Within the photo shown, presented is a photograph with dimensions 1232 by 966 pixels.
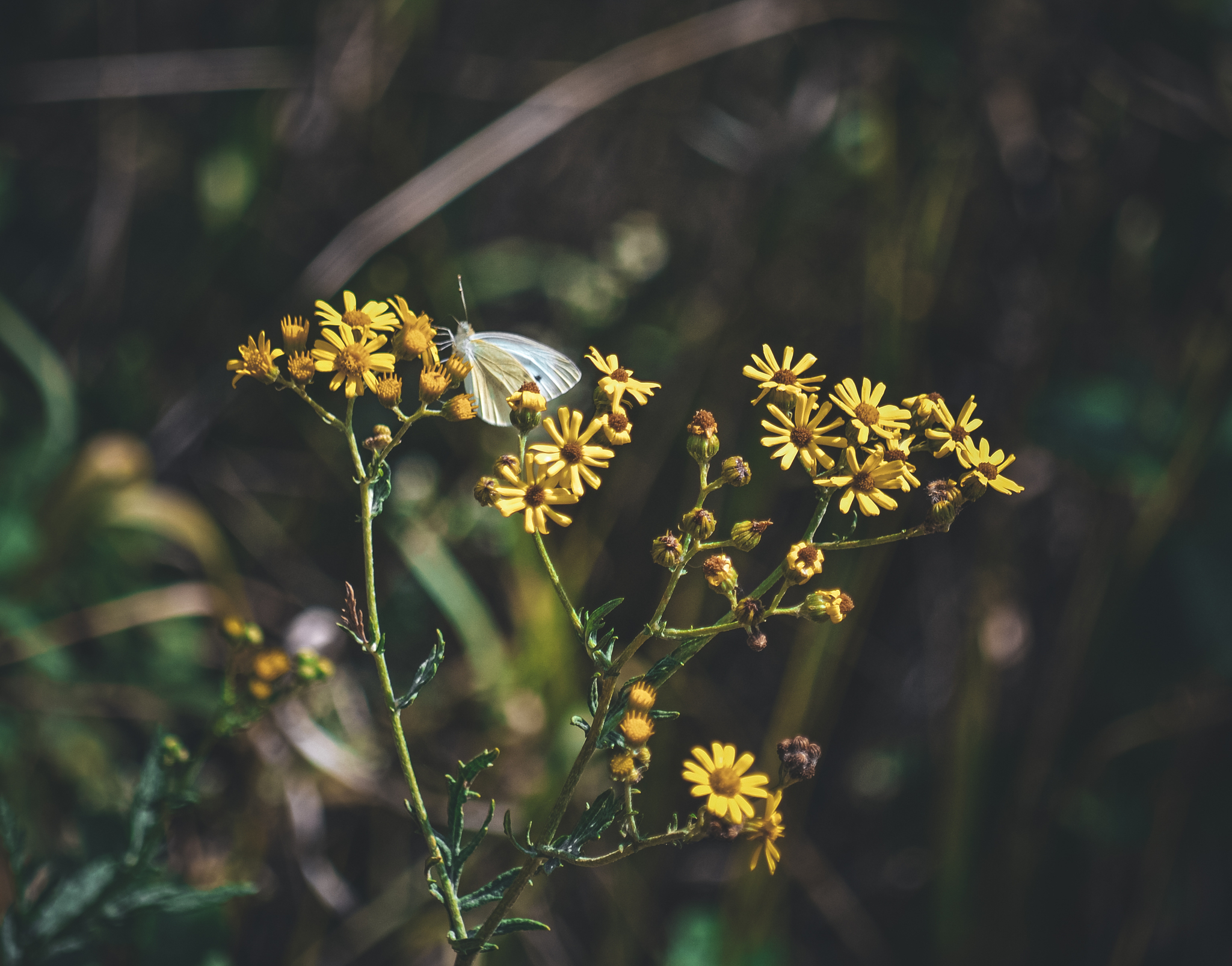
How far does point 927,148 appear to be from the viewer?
4.00 m

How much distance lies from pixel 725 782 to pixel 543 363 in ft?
3.50

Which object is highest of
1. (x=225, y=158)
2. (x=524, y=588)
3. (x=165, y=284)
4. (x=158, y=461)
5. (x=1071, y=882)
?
(x=225, y=158)

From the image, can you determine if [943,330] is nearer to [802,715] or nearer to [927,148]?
[927,148]

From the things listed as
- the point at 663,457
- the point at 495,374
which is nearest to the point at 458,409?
the point at 495,374

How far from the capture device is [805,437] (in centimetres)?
170

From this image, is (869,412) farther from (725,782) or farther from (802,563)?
(725,782)

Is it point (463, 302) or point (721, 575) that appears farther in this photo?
point (463, 302)

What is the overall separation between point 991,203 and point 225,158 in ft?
13.0

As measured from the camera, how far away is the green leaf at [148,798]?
1.94m

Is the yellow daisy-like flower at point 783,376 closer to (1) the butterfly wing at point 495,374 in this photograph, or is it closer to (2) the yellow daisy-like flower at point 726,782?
(1) the butterfly wing at point 495,374

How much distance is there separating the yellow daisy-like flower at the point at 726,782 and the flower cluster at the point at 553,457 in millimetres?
517

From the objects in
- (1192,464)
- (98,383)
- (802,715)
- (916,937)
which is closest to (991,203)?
(1192,464)

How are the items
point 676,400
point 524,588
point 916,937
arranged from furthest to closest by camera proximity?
point 676,400 → point 916,937 → point 524,588

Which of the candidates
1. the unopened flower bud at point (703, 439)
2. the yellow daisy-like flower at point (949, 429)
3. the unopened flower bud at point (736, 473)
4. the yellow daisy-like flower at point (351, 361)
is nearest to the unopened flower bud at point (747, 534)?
Result: the unopened flower bud at point (736, 473)
